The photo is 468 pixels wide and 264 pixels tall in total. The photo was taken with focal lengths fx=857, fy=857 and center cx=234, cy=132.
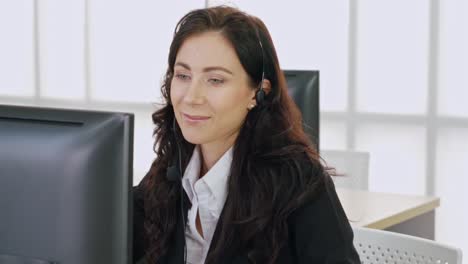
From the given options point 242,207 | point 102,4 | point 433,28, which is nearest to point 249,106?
point 242,207

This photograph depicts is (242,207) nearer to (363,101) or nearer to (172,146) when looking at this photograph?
(172,146)

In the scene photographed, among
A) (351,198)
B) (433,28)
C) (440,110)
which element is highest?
(433,28)

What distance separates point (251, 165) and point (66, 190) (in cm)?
66

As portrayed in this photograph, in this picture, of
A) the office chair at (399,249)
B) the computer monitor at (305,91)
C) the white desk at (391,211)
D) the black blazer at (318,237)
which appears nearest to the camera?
the black blazer at (318,237)

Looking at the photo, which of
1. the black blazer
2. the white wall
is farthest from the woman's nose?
the white wall

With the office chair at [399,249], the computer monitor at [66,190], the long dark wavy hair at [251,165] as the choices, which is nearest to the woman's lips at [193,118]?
the long dark wavy hair at [251,165]

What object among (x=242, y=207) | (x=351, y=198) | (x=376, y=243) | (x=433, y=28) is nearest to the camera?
(x=242, y=207)

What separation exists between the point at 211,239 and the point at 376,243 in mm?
626

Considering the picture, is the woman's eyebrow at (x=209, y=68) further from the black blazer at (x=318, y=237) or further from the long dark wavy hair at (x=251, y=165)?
the black blazer at (x=318, y=237)

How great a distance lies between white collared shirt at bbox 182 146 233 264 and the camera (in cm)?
177

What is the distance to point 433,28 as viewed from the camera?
4453mm

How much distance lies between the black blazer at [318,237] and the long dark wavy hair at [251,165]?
17 millimetres

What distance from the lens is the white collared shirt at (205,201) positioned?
177 cm

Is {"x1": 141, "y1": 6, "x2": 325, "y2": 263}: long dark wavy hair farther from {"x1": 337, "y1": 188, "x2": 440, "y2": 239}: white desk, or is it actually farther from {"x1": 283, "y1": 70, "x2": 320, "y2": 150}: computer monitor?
{"x1": 337, "y1": 188, "x2": 440, "y2": 239}: white desk
